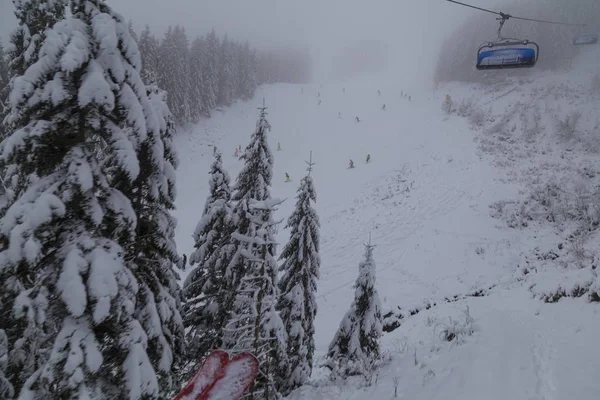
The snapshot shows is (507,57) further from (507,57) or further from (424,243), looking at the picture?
(424,243)

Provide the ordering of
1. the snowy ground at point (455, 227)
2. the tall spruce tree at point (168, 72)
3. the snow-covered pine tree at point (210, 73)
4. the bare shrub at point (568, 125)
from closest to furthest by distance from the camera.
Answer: the snowy ground at point (455, 227)
the bare shrub at point (568, 125)
the tall spruce tree at point (168, 72)
the snow-covered pine tree at point (210, 73)

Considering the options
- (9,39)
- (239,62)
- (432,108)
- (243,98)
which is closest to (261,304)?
(9,39)

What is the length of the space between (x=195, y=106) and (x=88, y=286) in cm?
5173

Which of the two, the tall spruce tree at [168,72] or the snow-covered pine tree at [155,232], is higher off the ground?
the tall spruce tree at [168,72]

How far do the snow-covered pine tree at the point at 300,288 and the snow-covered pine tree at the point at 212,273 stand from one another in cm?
211

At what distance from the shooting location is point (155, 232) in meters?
4.97

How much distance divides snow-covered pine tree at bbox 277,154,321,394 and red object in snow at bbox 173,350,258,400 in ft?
15.7

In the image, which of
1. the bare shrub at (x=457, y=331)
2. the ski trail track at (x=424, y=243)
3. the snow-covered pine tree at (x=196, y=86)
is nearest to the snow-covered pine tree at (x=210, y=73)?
the snow-covered pine tree at (x=196, y=86)

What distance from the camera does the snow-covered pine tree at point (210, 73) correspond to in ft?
171

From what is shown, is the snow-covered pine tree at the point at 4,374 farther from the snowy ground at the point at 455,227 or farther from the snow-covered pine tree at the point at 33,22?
the snowy ground at the point at 455,227

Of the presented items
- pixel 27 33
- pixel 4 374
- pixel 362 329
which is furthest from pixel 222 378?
pixel 27 33

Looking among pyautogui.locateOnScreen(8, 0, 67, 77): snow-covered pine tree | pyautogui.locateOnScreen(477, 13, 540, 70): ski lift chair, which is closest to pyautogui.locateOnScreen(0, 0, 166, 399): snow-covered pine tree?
pyautogui.locateOnScreen(8, 0, 67, 77): snow-covered pine tree

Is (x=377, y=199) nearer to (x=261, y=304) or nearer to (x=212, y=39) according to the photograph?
(x=261, y=304)

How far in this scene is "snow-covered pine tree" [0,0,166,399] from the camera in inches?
130
